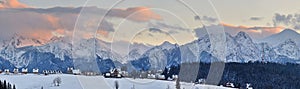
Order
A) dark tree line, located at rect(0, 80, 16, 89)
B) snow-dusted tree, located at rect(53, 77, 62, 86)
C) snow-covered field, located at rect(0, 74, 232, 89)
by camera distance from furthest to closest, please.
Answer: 1. snow-dusted tree, located at rect(53, 77, 62, 86)
2. dark tree line, located at rect(0, 80, 16, 89)
3. snow-covered field, located at rect(0, 74, 232, 89)

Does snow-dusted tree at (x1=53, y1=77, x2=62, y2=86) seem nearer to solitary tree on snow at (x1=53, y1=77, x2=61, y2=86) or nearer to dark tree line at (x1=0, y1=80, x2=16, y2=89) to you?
solitary tree on snow at (x1=53, y1=77, x2=61, y2=86)

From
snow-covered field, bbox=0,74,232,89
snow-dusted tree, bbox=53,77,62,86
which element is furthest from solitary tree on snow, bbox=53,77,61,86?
snow-covered field, bbox=0,74,232,89

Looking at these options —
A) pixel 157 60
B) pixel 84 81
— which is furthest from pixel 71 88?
pixel 157 60

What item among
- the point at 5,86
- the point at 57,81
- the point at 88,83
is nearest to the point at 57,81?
the point at 57,81

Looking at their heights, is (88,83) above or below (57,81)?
below

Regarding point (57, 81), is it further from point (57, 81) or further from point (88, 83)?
point (88, 83)

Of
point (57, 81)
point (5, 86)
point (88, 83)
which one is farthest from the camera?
point (57, 81)

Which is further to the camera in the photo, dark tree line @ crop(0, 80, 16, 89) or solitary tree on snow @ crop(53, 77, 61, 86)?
solitary tree on snow @ crop(53, 77, 61, 86)

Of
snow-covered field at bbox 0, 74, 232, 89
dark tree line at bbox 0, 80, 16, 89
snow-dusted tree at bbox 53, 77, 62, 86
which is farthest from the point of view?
snow-dusted tree at bbox 53, 77, 62, 86

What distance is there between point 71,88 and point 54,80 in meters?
12.5

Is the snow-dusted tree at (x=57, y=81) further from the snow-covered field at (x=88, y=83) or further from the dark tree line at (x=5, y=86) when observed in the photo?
the dark tree line at (x=5, y=86)

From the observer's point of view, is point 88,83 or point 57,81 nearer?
point 88,83

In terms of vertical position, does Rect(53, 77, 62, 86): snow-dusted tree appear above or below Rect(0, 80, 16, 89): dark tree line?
above

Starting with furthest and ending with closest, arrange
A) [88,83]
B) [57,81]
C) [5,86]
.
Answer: [57,81] → [5,86] → [88,83]
